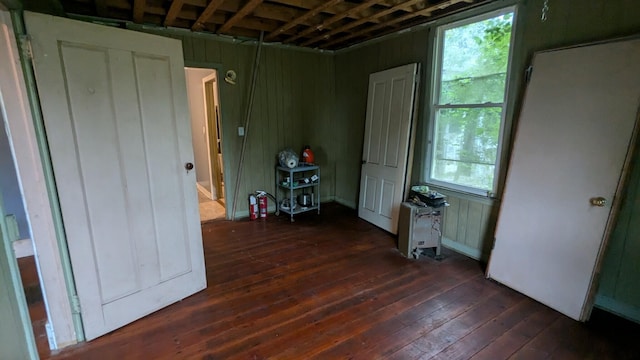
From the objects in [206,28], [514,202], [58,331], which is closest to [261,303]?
[58,331]

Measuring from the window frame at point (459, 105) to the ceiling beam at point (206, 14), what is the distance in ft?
7.43

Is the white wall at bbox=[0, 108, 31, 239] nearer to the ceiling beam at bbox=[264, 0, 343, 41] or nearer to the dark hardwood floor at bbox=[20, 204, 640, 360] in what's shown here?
the dark hardwood floor at bbox=[20, 204, 640, 360]

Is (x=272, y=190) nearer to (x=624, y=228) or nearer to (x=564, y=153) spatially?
(x=564, y=153)

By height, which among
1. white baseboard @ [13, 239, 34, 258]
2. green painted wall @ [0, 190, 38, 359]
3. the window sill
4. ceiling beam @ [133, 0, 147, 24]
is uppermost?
ceiling beam @ [133, 0, 147, 24]

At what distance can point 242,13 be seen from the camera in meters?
2.94

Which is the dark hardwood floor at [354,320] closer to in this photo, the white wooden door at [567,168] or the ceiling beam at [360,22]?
the white wooden door at [567,168]

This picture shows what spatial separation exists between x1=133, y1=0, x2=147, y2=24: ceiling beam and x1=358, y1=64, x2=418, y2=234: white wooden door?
270 cm

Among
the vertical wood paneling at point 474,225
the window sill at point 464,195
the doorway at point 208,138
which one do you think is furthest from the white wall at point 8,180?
the vertical wood paneling at point 474,225

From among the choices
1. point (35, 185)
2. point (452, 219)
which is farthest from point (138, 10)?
point (452, 219)

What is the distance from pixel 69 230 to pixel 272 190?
2.92 m

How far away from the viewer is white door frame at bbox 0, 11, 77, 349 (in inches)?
62.8

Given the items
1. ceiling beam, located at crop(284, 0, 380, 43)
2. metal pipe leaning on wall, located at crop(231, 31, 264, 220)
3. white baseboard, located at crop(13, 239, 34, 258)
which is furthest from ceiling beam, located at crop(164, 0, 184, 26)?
white baseboard, located at crop(13, 239, 34, 258)

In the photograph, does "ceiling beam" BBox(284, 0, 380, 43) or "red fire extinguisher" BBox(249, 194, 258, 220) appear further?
"red fire extinguisher" BBox(249, 194, 258, 220)

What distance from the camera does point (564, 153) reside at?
7.41ft
